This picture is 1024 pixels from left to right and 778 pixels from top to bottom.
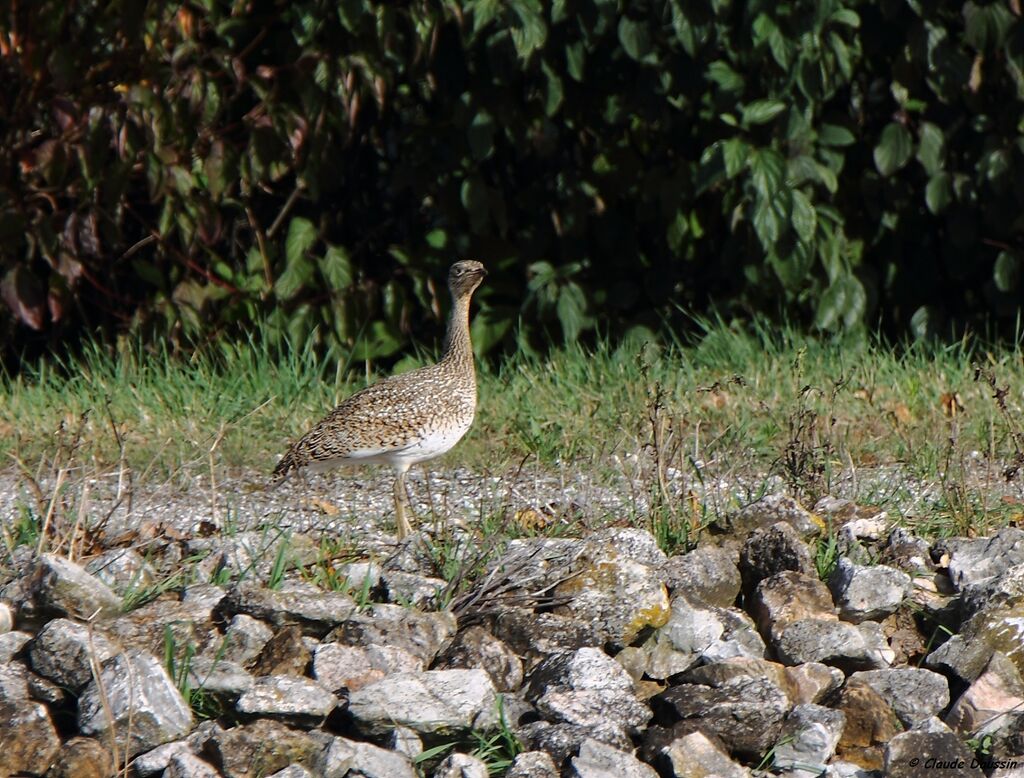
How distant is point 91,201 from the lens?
258 inches

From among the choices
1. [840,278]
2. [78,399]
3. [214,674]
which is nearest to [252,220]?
[78,399]

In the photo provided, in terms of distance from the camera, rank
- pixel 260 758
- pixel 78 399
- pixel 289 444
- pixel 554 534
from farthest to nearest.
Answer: pixel 78 399 < pixel 289 444 < pixel 554 534 < pixel 260 758

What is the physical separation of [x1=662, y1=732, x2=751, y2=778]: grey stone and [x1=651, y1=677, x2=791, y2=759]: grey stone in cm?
6

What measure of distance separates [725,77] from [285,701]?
3.76 meters

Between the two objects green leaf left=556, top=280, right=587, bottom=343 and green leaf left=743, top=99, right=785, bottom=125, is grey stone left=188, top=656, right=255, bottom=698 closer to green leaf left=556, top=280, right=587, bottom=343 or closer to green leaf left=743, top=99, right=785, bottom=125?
green leaf left=556, top=280, right=587, bottom=343

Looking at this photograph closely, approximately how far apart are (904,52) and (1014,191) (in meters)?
0.78

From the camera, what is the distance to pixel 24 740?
3.36 metres

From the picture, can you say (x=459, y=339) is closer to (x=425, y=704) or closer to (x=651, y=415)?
(x=651, y=415)

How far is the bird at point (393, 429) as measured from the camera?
15.7ft

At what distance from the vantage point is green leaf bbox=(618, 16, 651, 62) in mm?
6152

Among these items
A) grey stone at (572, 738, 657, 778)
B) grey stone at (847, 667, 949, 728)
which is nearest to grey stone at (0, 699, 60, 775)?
grey stone at (572, 738, 657, 778)

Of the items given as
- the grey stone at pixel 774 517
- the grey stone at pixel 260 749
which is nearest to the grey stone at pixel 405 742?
the grey stone at pixel 260 749

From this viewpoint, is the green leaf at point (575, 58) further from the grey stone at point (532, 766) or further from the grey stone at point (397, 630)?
the grey stone at point (532, 766)

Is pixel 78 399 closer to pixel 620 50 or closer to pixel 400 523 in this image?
pixel 400 523
